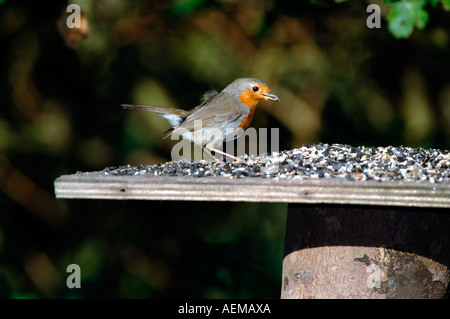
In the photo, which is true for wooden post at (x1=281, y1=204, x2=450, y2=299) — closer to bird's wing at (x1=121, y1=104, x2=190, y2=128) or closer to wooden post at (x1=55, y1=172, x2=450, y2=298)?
wooden post at (x1=55, y1=172, x2=450, y2=298)

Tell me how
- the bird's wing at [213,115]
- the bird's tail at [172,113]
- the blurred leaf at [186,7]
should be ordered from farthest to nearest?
the blurred leaf at [186,7] → the bird's tail at [172,113] → the bird's wing at [213,115]

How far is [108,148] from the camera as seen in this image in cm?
552

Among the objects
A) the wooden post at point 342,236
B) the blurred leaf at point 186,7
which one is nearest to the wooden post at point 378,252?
the wooden post at point 342,236

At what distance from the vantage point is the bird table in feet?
8.89

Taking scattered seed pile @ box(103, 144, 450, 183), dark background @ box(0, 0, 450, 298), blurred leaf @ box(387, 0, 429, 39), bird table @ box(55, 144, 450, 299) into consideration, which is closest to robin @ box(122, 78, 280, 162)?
scattered seed pile @ box(103, 144, 450, 183)

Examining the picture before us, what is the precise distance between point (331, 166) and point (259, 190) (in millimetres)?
577

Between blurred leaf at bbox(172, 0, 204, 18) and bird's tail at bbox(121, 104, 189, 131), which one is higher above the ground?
blurred leaf at bbox(172, 0, 204, 18)

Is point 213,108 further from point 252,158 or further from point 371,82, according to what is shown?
point 371,82

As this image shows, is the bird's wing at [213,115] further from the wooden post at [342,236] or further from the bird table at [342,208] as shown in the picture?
the wooden post at [342,236]

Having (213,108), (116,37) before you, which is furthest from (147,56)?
(213,108)

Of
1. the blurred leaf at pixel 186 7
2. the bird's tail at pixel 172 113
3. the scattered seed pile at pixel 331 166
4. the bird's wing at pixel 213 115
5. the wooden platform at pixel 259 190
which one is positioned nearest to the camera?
the wooden platform at pixel 259 190

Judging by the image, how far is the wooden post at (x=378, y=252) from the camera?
301cm

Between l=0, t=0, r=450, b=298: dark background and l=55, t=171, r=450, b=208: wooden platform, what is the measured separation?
8.35ft

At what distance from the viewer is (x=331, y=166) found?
10.4ft
